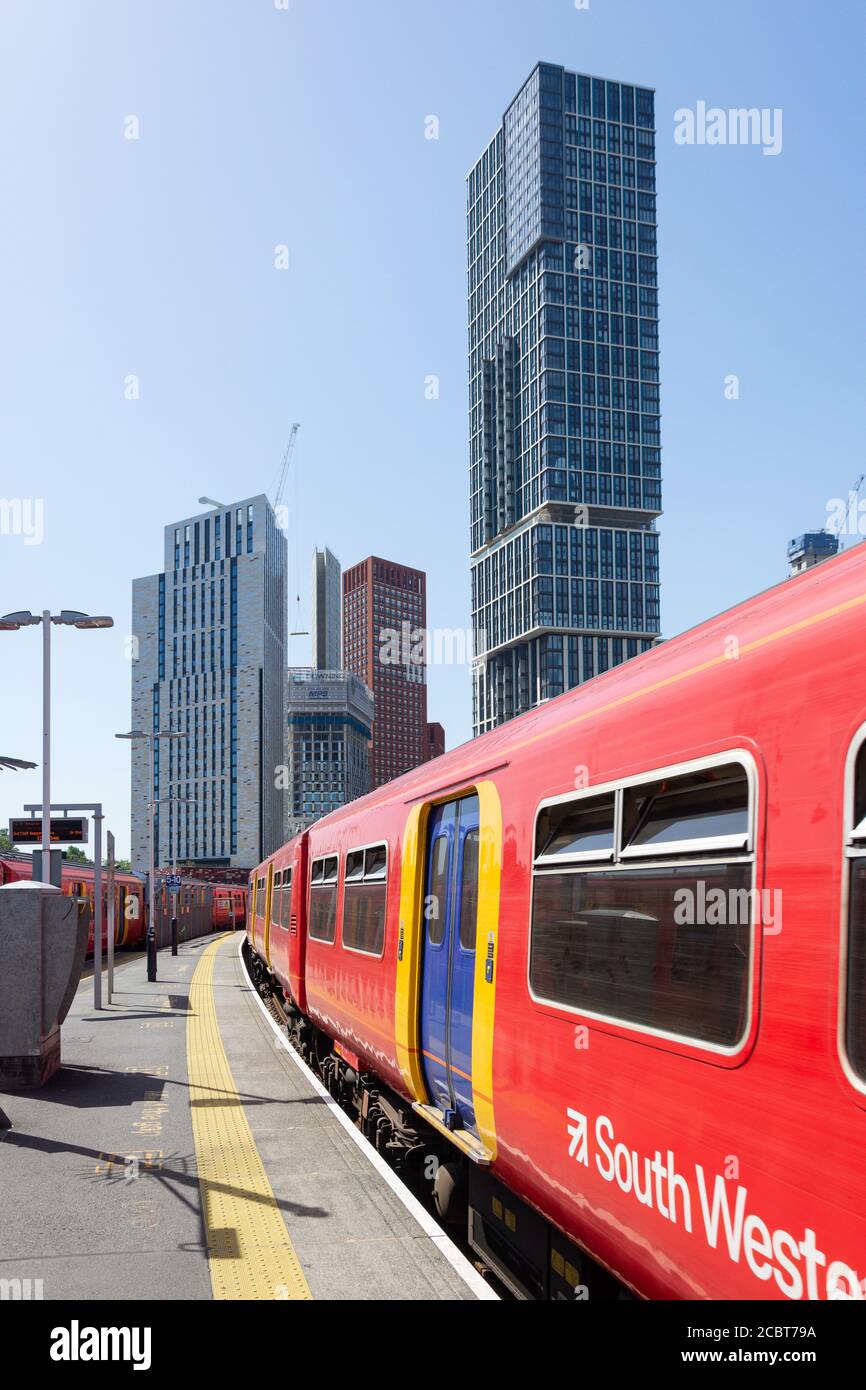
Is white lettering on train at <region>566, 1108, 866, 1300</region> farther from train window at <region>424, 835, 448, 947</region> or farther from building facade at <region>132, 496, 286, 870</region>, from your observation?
building facade at <region>132, 496, 286, 870</region>

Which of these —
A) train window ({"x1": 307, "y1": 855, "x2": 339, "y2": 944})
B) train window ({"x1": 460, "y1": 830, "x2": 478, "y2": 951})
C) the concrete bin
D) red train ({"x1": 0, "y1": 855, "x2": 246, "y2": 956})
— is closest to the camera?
train window ({"x1": 460, "y1": 830, "x2": 478, "y2": 951})

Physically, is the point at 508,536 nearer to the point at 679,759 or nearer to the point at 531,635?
the point at 531,635

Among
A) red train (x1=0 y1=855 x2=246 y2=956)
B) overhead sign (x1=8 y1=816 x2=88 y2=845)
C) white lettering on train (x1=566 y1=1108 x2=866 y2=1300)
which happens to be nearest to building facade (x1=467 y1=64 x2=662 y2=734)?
red train (x1=0 y1=855 x2=246 y2=956)

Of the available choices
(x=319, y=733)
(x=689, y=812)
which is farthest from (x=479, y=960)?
(x=319, y=733)

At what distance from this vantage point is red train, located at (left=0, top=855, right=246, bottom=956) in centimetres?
3338

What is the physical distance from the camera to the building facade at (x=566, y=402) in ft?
Answer: 503

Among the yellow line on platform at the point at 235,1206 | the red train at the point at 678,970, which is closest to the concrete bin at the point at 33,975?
the yellow line on platform at the point at 235,1206

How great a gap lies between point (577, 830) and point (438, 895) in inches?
110

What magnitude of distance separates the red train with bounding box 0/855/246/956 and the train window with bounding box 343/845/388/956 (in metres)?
3.72

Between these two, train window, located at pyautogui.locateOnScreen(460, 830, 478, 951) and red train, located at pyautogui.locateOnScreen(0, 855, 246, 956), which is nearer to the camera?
train window, located at pyautogui.locateOnScreen(460, 830, 478, 951)

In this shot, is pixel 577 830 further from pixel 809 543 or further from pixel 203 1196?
pixel 809 543

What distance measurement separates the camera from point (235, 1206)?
7391 millimetres

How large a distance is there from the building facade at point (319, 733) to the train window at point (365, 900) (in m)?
183

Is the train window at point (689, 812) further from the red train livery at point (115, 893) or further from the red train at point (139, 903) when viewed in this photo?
the red train livery at point (115, 893)
